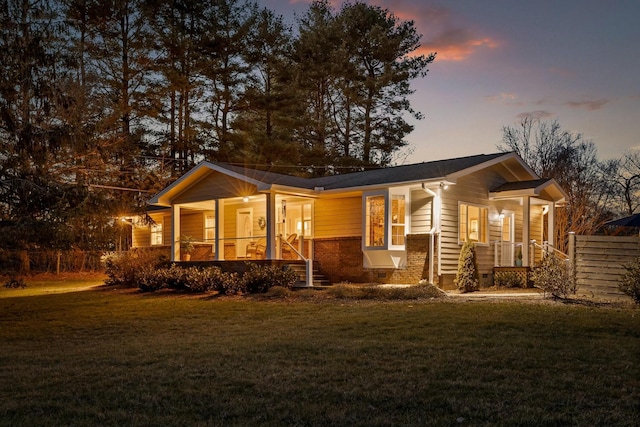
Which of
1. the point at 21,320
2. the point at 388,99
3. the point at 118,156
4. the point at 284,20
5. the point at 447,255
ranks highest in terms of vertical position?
the point at 284,20

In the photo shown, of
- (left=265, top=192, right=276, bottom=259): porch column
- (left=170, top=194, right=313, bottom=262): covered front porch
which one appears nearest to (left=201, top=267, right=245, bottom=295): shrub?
(left=265, top=192, right=276, bottom=259): porch column

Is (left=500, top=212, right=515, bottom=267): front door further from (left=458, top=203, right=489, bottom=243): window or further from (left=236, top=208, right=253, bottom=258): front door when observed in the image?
(left=236, top=208, right=253, bottom=258): front door

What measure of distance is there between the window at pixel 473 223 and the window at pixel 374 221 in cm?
248

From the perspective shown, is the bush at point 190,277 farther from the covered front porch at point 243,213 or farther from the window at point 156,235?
the window at point 156,235

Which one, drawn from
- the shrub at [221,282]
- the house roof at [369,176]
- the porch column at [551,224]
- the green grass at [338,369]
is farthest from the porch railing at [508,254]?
the shrub at [221,282]

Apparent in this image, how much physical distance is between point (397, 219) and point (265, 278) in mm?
4544

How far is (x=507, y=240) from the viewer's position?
2070 centimetres

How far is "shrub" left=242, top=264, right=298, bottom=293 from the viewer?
1642 centimetres

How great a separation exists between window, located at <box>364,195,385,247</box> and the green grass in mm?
6417

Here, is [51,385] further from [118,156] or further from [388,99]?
[388,99]

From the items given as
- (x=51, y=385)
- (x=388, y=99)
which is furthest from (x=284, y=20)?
(x=51, y=385)

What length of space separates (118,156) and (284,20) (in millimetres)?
13930

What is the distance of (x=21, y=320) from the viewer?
13062 millimetres

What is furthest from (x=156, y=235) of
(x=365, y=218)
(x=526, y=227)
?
(x=526, y=227)
